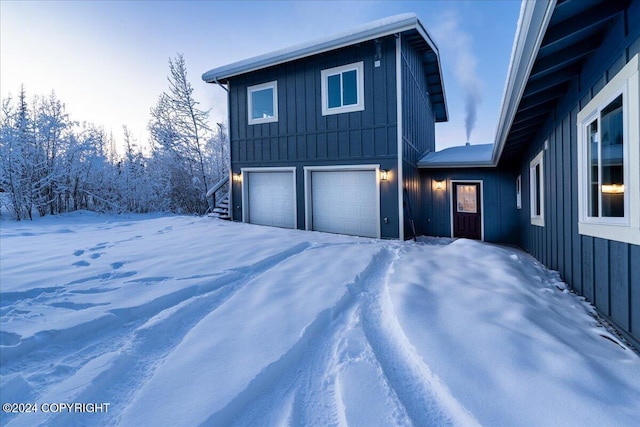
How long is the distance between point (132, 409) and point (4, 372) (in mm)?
1134

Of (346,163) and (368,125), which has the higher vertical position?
(368,125)

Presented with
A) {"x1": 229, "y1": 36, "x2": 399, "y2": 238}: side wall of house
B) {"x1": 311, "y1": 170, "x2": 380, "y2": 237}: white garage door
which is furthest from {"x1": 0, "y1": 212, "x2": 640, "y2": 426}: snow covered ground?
{"x1": 229, "y1": 36, "x2": 399, "y2": 238}: side wall of house

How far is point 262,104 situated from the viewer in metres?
9.43

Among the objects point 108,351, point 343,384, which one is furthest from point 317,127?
point 343,384

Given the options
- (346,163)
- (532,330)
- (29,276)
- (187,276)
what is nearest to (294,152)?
(346,163)

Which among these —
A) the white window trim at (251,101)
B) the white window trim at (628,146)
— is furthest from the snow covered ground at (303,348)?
the white window trim at (251,101)

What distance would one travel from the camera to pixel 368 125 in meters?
7.73

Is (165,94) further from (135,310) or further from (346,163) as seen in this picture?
(135,310)

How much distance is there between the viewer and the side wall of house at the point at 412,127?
781cm

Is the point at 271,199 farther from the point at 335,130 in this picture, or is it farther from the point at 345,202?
the point at 335,130

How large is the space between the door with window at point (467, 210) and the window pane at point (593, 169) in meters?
6.18

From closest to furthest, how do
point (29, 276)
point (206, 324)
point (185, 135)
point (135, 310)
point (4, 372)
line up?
1. point (4, 372)
2. point (206, 324)
3. point (135, 310)
4. point (29, 276)
5. point (185, 135)

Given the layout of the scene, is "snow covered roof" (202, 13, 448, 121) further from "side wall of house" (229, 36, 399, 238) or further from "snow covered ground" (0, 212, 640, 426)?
"snow covered ground" (0, 212, 640, 426)

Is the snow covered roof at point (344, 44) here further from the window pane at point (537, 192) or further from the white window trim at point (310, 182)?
the window pane at point (537, 192)
